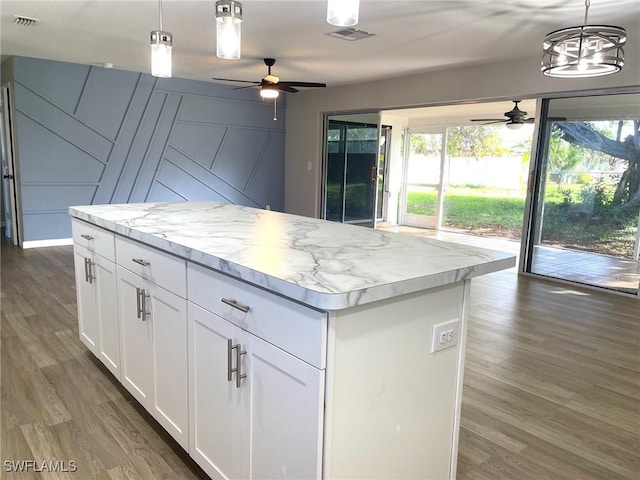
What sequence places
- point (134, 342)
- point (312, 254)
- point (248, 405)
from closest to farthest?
point (248, 405), point (312, 254), point (134, 342)

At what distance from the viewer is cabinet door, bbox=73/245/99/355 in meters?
2.65

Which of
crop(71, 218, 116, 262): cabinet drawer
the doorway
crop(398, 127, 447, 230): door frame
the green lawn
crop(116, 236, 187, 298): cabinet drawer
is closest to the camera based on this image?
crop(116, 236, 187, 298): cabinet drawer

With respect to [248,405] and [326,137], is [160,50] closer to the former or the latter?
[248,405]

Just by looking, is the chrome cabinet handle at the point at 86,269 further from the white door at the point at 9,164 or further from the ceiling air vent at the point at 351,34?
the white door at the point at 9,164

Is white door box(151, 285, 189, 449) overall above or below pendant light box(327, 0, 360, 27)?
below

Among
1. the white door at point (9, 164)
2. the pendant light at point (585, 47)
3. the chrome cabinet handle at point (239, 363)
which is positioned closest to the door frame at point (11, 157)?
the white door at point (9, 164)

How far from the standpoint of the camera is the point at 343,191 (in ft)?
26.3

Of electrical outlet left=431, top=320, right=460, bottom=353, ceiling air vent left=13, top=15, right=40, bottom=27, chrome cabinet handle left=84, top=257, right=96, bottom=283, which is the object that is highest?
ceiling air vent left=13, top=15, right=40, bottom=27

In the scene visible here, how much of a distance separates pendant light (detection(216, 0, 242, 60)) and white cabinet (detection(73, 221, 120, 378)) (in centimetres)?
112

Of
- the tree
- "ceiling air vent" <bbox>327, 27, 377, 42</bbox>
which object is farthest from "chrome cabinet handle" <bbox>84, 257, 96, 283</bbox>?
the tree

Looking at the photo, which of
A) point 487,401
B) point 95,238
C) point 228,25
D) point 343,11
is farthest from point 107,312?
point 487,401

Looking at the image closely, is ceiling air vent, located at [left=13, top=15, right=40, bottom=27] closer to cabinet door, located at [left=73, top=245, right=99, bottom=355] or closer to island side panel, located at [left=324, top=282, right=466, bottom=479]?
cabinet door, located at [left=73, top=245, right=99, bottom=355]

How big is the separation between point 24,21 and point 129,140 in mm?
2675

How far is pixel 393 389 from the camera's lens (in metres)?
1.41
